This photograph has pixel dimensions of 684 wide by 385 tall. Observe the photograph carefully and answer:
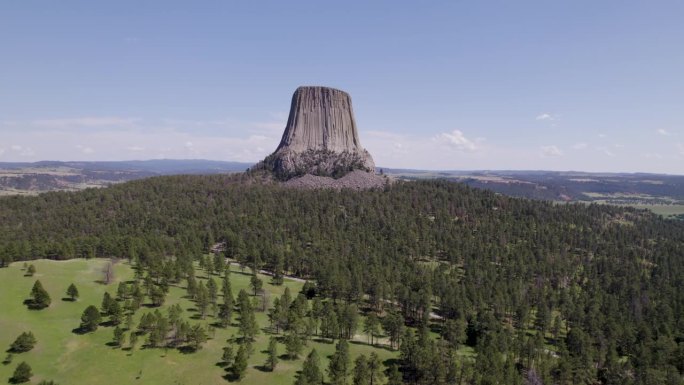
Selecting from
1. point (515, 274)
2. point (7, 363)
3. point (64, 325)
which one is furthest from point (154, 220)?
point (515, 274)

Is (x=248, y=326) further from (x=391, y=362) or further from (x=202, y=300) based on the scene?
(x=391, y=362)

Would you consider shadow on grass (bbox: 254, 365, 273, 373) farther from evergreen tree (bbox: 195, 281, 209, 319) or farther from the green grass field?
evergreen tree (bbox: 195, 281, 209, 319)

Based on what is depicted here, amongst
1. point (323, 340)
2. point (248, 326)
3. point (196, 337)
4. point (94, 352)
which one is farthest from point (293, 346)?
point (94, 352)

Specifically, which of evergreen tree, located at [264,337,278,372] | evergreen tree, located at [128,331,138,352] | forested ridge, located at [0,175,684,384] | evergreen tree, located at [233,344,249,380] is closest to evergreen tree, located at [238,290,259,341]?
evergreen tree, located at [264,337,278,372]

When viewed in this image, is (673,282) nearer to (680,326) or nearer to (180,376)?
(680,326)

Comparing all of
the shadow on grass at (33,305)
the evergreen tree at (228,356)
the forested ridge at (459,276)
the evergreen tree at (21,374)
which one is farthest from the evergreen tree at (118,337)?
the forested ridge at (459,276)
